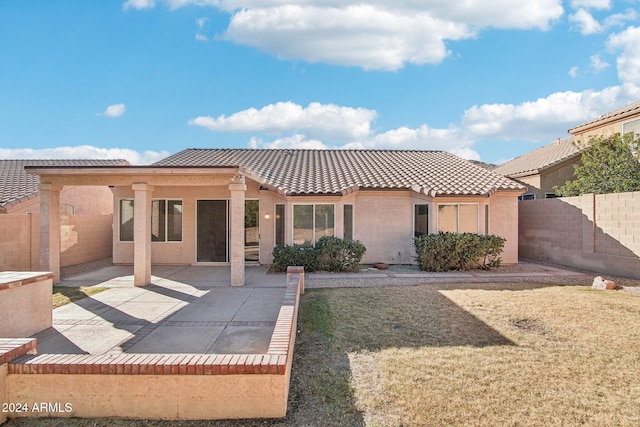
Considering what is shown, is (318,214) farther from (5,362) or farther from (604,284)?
(5,362)

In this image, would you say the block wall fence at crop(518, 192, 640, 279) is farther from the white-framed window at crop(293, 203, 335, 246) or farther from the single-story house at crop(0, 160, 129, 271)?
the single-story house at crop(0, 160, 129, 271)

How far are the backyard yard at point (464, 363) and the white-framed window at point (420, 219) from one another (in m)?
5.52

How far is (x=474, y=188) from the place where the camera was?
14.4 metres

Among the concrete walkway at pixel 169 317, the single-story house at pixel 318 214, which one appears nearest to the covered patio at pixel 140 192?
the concrete walkway at pixel 169 317

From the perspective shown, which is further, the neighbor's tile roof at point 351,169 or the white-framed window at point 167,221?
the white-framed window at point 167,221

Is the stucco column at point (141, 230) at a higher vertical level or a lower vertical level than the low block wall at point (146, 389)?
higher

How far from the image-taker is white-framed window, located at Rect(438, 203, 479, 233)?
14.2 metres

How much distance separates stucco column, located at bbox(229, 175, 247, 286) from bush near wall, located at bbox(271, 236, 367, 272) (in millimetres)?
2613

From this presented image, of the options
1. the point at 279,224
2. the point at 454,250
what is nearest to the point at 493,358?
the point at 454,250

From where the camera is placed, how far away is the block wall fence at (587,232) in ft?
38.3

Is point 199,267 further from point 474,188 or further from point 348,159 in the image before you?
point 474,188

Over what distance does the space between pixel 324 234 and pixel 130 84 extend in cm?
1205

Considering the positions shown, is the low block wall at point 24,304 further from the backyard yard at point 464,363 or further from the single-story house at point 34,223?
the single-story house at point 34,223

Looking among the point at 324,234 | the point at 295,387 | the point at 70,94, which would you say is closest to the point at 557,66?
the point at 324,234
